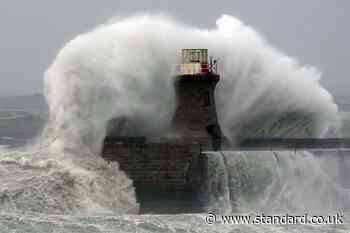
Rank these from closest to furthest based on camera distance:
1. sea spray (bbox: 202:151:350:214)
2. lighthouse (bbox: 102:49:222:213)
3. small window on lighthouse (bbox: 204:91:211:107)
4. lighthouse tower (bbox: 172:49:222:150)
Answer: lighthouse (bbox: 102:49:222:213), sea spray (bbox: 202:151:350:214), lighthouse tower (bbox: 172:49:222:150), small window on lighthouse (bbox: 204:91:211:107)

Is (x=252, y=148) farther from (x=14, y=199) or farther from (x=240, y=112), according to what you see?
(x=14, y=199)

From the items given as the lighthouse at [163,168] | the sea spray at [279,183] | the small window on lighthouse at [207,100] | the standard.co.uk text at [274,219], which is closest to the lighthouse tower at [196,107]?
the small window on lighthouse at [207,100]

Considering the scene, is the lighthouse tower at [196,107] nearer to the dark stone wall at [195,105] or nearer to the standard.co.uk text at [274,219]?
the dark stone wall at [195,105]

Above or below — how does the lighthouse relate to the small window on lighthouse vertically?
below

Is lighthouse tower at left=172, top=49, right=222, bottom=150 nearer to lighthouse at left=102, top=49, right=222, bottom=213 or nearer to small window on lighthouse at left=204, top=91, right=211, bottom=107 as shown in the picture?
small window on lighthouse at left=204, top=91, right=211, bottom=107

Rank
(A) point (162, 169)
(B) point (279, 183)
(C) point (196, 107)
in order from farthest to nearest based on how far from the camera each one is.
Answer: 1. (C) point (196, 107)
2. (B) point (279, 183)
3. (A) point (162, 169)

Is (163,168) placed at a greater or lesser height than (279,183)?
greater

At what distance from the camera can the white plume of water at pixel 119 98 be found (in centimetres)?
1500

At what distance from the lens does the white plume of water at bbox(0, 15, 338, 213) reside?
49.2ft

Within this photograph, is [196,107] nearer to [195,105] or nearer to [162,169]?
[195,105]

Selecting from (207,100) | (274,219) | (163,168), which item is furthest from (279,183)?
(207,100)

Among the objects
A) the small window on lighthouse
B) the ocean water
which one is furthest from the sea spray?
the small window on lighthouse

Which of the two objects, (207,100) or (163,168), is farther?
(207,100)

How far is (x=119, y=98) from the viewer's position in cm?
1819
